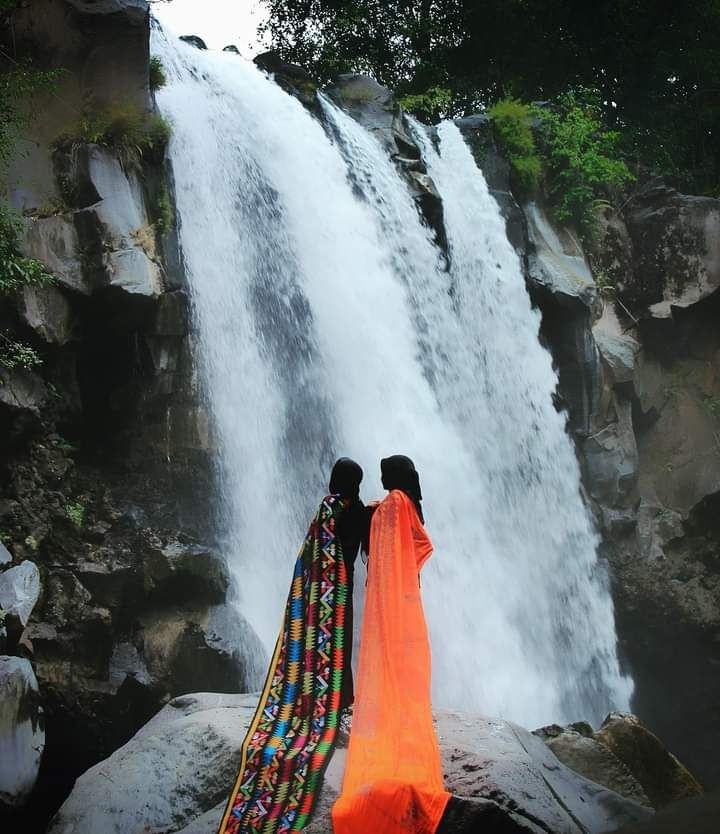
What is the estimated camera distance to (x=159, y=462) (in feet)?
27.6

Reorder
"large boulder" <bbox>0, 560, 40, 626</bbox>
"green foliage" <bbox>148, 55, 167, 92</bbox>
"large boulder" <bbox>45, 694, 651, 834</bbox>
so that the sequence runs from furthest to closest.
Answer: "green foliage" <bbox>148, 55, 167, 92</bbox> → "large boulder" <bbox>0, 560, 40, 626</bbox> → "large boulder" <bbox>45, 694, 651, 834</bbox>

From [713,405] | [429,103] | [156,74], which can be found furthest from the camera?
[429,103]

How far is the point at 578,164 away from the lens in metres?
13.8

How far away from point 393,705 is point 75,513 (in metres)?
4.68

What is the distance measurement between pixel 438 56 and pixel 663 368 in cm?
948

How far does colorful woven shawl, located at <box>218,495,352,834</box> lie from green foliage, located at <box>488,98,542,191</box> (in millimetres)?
10701

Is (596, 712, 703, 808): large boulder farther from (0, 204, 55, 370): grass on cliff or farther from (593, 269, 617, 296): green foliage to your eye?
(593, 269, 617, 296): green foliage

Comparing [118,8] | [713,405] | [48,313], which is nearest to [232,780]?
[48,313]

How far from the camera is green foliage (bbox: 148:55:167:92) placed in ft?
→ 32.8

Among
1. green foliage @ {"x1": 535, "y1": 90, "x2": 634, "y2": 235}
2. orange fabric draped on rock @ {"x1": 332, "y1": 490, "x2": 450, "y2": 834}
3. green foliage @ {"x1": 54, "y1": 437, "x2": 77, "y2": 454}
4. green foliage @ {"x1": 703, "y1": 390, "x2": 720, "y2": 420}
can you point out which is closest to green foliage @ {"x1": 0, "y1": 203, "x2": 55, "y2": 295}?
green foliage @ {"x1": 54, "y1": 437, "x2": 77, "y2": 454}

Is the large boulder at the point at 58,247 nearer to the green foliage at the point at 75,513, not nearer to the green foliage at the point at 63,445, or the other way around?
the green foliage at the point at 63,445

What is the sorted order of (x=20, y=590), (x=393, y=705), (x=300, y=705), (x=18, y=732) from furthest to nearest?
(x=20, y=590) < (x=18, y=732) < (x=300, y=705) < (x=393, y=705)

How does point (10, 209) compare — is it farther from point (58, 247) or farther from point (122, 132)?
point (122, 132)

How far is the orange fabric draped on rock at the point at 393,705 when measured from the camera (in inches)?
136
